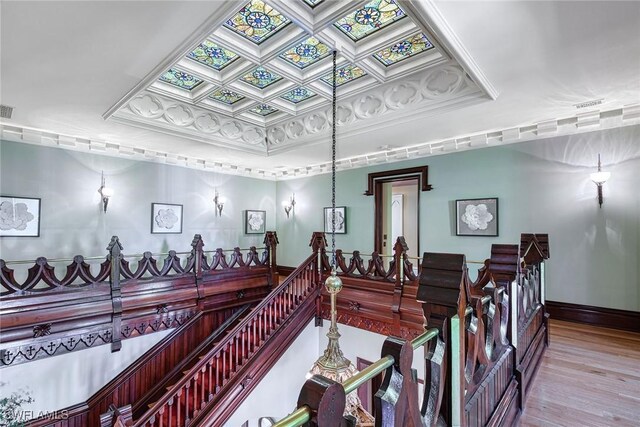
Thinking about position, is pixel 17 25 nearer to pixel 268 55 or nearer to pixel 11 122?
pixel 268 55

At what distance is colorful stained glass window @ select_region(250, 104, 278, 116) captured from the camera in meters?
4.88

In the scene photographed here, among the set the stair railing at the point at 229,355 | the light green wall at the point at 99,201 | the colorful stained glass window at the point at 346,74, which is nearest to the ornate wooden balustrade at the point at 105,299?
the light green wall at the point at 99,201

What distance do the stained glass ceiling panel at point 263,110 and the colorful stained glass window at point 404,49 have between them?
2048 millimetres

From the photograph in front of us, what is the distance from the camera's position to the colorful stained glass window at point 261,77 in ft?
12.5

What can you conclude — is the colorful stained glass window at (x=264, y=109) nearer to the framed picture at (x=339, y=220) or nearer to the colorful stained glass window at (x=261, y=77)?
the colorful stained glass window at (x=261, y=77)

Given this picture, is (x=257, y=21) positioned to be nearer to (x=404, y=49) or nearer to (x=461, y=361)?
(x=404, y=49)

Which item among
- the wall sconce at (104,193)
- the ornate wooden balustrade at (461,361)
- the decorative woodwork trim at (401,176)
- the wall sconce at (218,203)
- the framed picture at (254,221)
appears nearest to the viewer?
the ornate wooden balustrade at (461,361)

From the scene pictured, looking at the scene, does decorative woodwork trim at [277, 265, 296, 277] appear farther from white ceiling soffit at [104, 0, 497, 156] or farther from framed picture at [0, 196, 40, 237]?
framed picture at [0, 196, 40, 237]

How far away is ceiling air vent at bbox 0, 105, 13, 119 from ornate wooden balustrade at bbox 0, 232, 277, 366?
1.92 metres

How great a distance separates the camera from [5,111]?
12.6ft

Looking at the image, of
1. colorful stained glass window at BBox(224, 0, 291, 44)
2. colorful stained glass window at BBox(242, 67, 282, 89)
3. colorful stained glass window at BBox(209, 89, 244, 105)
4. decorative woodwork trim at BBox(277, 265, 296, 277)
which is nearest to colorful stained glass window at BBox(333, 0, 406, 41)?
colorful stained glass window at BBox(224, 0, 291, 44)

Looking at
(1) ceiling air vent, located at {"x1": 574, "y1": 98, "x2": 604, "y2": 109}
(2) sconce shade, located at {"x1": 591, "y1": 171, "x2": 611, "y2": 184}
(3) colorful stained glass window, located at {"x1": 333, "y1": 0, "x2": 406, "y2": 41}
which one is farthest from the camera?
(2) sconce shade, located at {"x1": 591, "y1": 171, "x2": 611, "y2": 184}

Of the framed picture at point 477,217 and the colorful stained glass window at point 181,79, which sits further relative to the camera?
the framed picture at point 477,217

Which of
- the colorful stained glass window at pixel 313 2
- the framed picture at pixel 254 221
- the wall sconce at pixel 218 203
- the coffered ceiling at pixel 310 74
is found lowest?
the framed picture at pixel 254 221
